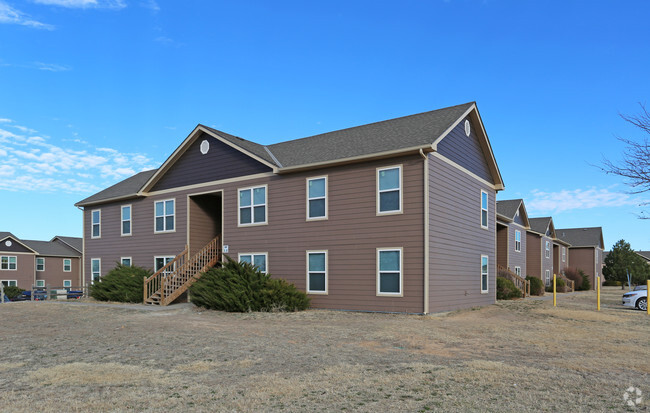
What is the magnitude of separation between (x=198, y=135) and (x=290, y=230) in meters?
7.07

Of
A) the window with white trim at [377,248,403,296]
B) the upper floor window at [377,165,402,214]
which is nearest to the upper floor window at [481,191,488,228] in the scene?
the upper floor window at [377,165,402,214]

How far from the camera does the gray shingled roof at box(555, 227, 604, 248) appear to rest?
2216 inches

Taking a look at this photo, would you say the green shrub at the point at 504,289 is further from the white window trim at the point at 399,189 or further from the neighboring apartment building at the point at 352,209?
the white window trim at the point at 399,189

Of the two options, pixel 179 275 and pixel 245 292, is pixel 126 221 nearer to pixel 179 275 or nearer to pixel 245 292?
pixel 179 275

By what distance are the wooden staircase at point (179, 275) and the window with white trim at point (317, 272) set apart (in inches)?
191

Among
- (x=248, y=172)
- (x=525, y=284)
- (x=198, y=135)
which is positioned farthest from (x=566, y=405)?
(x=525, y=284)

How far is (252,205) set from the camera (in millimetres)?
21469

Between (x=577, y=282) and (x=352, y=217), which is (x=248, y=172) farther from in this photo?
(x=577, y=282)

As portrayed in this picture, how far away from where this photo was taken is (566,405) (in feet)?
19.9

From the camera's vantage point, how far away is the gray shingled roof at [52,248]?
5706 cm

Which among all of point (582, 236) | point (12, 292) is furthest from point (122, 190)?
point (582, 236)

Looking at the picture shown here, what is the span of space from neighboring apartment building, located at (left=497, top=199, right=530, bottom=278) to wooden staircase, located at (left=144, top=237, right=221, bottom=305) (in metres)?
18.3

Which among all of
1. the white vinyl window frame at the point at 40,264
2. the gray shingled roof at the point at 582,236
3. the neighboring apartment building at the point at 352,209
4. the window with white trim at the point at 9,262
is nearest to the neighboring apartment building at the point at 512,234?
the neighboring apartment building at the point at 352,209

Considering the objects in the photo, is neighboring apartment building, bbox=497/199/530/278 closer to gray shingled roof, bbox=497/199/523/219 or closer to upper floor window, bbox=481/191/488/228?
gray shingled roof, bbox=497/199/523/219
